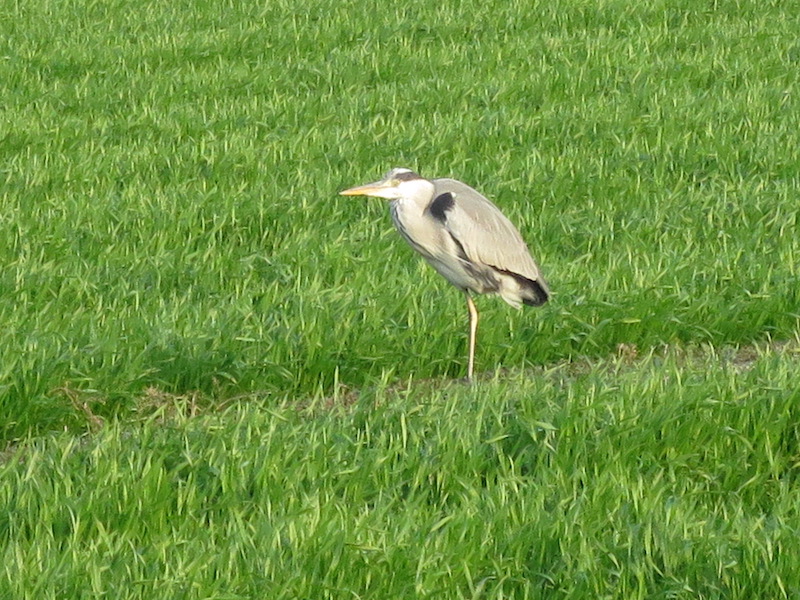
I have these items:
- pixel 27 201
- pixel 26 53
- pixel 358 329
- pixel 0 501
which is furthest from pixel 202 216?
pixel 26 53

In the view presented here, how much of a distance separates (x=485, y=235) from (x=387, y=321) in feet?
2.04

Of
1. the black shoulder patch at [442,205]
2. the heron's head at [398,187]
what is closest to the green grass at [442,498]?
the black shoulder patch at [442,205]

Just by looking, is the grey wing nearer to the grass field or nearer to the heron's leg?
the heron's leg

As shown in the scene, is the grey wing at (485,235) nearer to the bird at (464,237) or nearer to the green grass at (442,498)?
the bird at (464,237)

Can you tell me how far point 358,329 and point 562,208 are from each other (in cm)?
251

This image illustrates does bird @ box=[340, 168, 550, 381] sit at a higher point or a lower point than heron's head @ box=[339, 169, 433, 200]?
lower

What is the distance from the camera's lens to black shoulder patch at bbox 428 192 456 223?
6.34 metres

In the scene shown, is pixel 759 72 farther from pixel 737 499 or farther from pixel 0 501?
pixel 0 501

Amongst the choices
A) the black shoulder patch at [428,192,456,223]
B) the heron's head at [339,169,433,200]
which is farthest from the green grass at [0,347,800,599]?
the heron's head at [339,169,433,200]

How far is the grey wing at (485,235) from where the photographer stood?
6.32 metres

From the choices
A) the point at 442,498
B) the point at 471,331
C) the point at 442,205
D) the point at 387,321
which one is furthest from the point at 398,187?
the point at 442,498

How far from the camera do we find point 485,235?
20.8 ft

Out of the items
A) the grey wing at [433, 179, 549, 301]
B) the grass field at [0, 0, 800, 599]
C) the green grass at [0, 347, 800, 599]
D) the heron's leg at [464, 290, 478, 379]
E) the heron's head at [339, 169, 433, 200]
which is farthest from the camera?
the heron's head at [339, 169, 433, 200]

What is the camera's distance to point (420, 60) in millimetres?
12266
